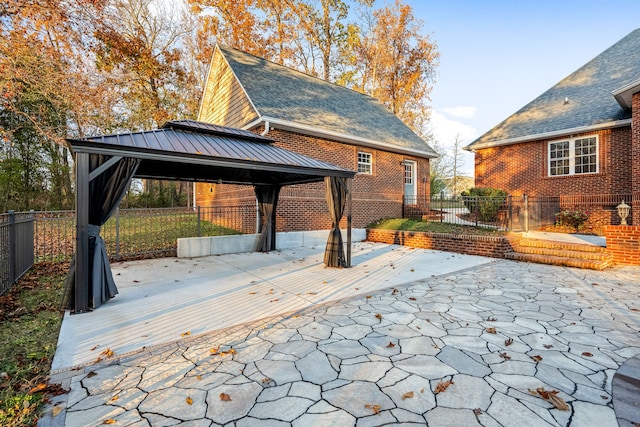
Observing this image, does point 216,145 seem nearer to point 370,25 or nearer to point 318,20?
point 318,20

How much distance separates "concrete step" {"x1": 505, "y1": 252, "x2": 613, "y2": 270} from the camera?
6.56 metres

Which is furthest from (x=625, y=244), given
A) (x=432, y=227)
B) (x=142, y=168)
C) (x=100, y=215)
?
(x=142, y=168)

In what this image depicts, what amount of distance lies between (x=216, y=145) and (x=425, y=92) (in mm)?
20956

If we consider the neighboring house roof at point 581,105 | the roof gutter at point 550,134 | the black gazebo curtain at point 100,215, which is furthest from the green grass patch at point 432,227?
the black gazebo curtain at point 100,215

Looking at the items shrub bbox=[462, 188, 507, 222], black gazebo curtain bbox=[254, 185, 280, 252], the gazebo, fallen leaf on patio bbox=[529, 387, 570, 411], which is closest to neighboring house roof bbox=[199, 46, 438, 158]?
black gazebo curtain bbox=[254, 185, 280, 252]

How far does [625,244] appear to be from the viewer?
22.6 feet

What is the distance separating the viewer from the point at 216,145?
5.69m

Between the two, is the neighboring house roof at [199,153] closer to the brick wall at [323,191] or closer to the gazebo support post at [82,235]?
the gazebo support post at [82,235]

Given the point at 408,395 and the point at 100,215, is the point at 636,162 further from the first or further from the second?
the point at 100,215

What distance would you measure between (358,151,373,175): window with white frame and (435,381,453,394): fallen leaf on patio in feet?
32.2

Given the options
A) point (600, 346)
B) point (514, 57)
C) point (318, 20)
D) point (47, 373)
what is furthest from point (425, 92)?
point (47, 373)

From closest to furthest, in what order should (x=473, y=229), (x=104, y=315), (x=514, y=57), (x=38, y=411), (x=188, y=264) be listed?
(x=38, y=411) → (x=104, y=315) → (x=188, y=264) → (x=473, y=229) → (x=514, y=57)

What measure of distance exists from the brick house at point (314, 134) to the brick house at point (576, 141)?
3360 millimetres

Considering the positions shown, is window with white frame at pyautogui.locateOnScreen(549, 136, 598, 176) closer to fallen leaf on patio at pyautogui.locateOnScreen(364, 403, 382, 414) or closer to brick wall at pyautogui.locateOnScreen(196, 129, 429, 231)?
brick wall at pyautogui.locateOnScreen(196, 129, 429, 231)
